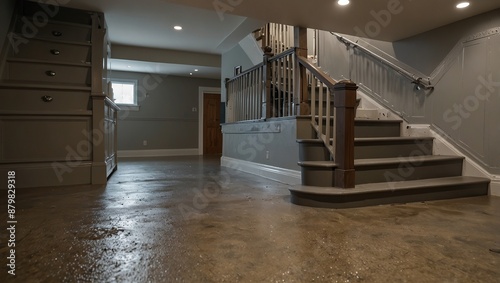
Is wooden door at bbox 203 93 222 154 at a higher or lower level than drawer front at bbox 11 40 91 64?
lower

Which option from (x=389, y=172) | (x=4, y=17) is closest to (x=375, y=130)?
(x=389, y=172)

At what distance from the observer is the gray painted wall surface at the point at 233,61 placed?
554 cm

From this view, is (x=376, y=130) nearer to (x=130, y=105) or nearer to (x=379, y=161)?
(x=379, y=161)

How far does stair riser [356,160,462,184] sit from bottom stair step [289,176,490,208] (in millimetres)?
99

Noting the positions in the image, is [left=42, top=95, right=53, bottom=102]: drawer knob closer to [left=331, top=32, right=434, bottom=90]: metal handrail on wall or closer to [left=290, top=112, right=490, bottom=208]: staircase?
[left=290, top=112, right=490, bottom=208]: staircase

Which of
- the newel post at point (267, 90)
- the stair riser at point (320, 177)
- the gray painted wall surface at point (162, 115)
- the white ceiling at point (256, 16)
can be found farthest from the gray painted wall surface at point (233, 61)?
the stair riser at point (320, 177)

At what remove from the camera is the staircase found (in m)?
2.44

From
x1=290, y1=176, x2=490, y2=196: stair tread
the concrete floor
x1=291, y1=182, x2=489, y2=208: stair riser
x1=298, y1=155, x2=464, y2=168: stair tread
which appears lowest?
the concrete floor

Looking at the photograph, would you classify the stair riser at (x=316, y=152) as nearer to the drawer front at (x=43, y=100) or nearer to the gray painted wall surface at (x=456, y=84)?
the gray painted wall surface at (x=456, y=84)

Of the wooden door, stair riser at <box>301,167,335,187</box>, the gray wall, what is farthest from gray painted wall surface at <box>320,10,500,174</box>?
the wooden door

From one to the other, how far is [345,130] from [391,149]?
1080 mm

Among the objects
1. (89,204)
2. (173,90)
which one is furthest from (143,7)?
(173,90)

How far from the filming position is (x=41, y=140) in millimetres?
3326

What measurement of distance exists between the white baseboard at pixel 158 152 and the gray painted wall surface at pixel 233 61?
3.05 metres
